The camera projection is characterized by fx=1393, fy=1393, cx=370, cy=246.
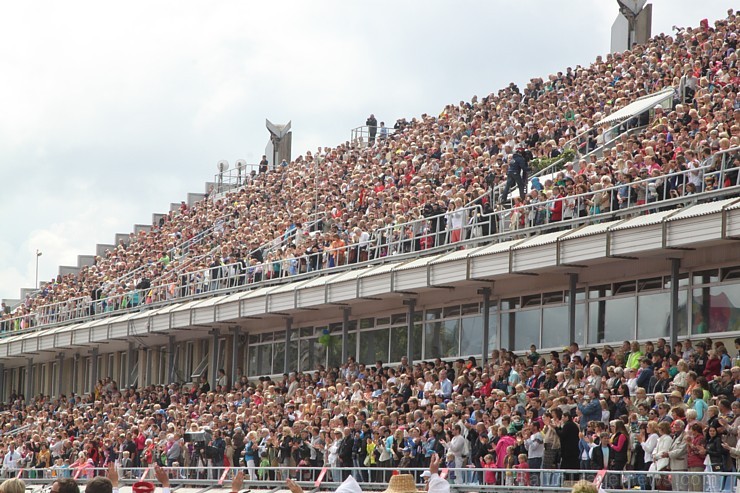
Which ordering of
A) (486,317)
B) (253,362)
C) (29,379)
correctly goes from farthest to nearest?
1. (29,379)
2. (253,362)
3. (486,317)

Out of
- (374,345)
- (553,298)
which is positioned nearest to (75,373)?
(374,345)

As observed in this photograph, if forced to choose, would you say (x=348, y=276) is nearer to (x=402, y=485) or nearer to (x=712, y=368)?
(x=712, y=368)

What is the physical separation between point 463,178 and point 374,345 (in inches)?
205

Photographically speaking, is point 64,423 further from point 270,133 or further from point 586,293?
point 270,133

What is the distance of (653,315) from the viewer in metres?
26.2

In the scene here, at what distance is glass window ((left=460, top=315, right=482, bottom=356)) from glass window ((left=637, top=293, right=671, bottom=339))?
5.55 m

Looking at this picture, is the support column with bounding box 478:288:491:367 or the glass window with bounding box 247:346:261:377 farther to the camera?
the glass window with bounding box 247:346:261:377

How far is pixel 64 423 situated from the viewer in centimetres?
4088

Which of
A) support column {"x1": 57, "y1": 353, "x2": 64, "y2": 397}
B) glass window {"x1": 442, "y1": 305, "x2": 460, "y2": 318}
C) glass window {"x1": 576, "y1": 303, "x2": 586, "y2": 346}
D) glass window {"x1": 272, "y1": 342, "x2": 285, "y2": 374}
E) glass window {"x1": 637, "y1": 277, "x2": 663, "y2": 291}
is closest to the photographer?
glass window {"x1": 637, "y1": 277, "x2": 663, "y2": 291}

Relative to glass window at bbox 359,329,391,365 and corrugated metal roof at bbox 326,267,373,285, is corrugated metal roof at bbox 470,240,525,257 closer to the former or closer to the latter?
corrugated metal roof at bbox 326,267,373,285

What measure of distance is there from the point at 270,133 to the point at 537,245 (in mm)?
42216

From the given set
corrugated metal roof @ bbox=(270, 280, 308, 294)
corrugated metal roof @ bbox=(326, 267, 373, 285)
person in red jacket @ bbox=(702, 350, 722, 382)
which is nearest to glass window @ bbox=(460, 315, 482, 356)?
corrugated metal roof @ bbox=(326, 267, 373, 285)

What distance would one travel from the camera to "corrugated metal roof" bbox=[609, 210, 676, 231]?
79.2 ft

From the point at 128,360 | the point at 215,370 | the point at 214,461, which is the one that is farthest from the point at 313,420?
the point at 128,360
